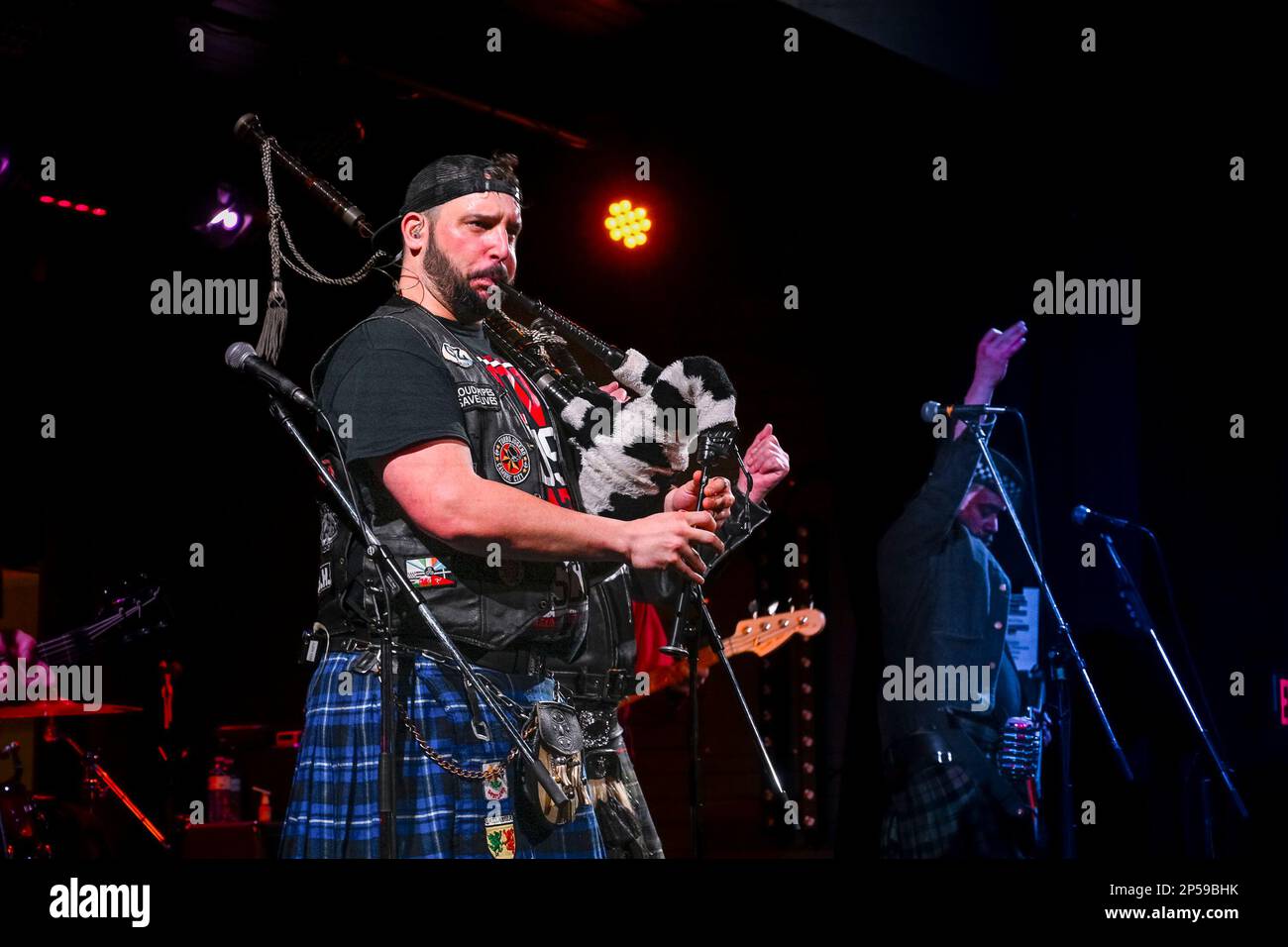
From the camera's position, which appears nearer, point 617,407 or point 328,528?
point 328,528

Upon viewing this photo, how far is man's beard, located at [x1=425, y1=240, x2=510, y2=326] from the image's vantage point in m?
2.61

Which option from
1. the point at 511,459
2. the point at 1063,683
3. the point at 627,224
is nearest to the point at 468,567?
the point at 511,459

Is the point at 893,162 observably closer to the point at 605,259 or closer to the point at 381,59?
the point at 605,259

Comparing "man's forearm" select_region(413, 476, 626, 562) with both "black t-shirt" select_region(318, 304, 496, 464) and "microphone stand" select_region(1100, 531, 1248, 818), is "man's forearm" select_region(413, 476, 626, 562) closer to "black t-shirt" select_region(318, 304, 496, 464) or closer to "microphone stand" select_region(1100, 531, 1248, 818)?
"black t-shirt" select_region(318, 304, 496, 464)

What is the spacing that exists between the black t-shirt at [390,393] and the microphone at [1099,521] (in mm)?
Result: 2582

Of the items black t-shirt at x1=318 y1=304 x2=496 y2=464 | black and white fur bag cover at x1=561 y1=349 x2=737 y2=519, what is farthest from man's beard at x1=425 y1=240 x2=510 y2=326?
black and white fur bag cover at x1=561 y1=349 x2=737 y2=519

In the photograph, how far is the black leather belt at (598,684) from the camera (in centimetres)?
251

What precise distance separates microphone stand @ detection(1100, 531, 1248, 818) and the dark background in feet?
0.23

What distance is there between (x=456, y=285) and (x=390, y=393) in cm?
34

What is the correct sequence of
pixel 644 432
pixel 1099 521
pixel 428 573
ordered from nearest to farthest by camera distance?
pixel 428 573
pixel 644 432
pixel 1099 521

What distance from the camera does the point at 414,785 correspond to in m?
2.35

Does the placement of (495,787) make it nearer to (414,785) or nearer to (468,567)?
(414,785)
